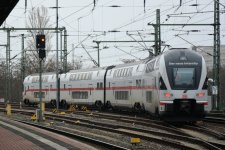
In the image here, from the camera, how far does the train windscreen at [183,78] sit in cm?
2138

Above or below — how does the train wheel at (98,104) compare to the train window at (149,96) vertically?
below

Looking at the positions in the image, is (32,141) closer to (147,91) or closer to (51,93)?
(147,91)

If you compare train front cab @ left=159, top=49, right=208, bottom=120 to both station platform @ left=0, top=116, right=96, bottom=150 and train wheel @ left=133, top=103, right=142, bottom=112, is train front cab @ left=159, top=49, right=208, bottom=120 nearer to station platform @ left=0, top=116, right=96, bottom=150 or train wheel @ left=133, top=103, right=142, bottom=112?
train wheel @ left=133, top=103, right=142, bottom=112

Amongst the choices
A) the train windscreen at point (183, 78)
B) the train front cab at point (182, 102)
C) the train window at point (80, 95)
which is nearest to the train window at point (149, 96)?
the train front cab at point (182, 102)

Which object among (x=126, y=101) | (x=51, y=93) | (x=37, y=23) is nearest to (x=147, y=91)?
(x=126, y=101)

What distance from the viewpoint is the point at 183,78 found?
849 inches

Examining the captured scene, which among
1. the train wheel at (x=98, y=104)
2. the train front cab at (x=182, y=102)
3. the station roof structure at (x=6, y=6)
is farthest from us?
the train wheel at (x=98, y=104)

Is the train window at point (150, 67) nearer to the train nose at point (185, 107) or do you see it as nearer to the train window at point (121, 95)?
the train nose at point (185, 107)

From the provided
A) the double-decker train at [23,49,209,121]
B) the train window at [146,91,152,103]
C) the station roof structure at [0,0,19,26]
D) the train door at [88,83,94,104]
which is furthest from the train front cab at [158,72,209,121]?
the train door at [88,83,94,104]

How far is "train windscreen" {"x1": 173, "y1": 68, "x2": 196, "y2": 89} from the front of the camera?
21375 millimetres

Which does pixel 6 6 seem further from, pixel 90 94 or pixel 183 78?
pixel 90 94

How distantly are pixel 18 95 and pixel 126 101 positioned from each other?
5105 centimetres

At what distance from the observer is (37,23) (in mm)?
64125

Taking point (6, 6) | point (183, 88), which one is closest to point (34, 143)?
point (6, 6)
